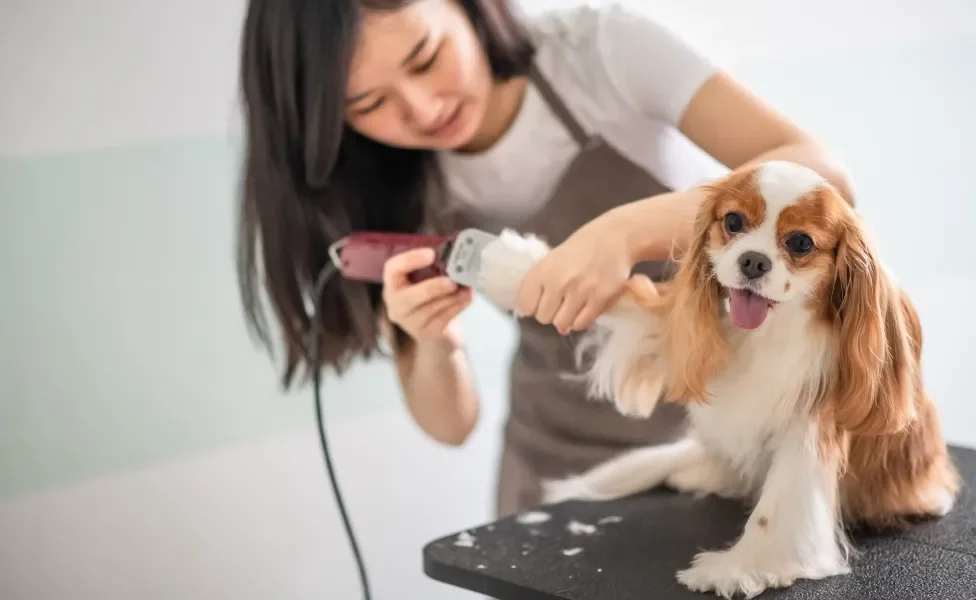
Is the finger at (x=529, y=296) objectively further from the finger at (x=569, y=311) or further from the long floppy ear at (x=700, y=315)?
the long floppy ear at (x=700, y=315)


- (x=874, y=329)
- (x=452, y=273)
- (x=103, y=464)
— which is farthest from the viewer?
(x=103, y=464)

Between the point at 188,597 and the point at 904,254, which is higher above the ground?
the point at 904,254

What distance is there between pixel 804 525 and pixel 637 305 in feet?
0.63

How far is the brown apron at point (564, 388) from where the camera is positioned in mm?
975

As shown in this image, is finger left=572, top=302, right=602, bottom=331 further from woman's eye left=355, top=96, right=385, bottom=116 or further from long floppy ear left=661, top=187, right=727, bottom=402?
woman's eye left=355, top=96, right=385, bottom=116

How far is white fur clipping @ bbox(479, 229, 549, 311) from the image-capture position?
0.75 metres

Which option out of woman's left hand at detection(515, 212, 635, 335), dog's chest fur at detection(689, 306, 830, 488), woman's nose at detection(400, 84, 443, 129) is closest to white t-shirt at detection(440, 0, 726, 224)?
woman's nose at detection(400, 84, 443, 129)

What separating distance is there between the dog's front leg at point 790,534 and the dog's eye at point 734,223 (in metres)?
0.15

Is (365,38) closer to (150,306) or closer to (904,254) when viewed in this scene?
(150,306)

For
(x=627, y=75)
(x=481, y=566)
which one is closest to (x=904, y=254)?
(x=627, y=75)

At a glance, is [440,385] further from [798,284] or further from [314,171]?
[798,284]

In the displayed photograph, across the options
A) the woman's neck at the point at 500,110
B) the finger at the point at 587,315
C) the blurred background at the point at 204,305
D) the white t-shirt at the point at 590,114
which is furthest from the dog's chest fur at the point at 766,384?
the blurred background at the point at 204,305

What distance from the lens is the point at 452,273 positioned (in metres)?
0.82

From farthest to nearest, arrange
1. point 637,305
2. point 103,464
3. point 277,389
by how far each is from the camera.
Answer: point 277,389
point 103,464
point 637,305
